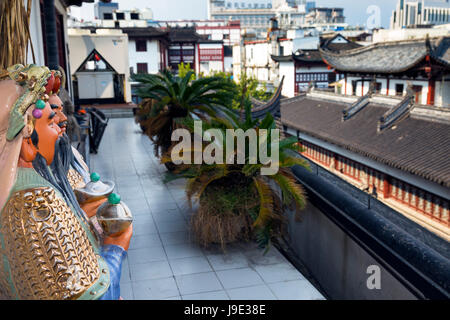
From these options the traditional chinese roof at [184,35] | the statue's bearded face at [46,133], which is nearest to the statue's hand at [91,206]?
the statue's bearded face at [46,133]

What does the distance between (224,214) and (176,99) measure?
525 centimetres

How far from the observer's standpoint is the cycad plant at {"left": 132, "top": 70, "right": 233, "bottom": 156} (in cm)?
1207

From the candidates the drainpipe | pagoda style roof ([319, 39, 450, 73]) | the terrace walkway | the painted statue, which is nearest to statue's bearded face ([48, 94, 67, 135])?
the painted statue

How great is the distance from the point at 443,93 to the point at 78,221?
2446cm

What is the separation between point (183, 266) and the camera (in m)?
7.22

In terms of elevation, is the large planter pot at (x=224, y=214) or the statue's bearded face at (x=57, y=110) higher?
the statue's bearded face at (x=57, y=110)

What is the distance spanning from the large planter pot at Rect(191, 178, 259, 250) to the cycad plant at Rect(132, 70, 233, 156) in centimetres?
429

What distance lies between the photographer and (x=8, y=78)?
3051mm

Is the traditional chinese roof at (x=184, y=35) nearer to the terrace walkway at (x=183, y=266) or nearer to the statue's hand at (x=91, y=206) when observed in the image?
the terrace walkway at (x=183, y=266)

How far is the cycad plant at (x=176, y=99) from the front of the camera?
12.1m

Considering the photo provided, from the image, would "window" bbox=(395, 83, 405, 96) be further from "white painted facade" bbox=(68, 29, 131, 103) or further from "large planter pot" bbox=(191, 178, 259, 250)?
"large planter pot" bbox=(191, 178, 259, 250)

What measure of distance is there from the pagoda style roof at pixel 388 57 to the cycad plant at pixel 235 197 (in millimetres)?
17057

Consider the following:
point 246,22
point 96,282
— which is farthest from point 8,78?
point 246,22

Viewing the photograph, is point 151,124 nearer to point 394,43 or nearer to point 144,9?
point 394,43
